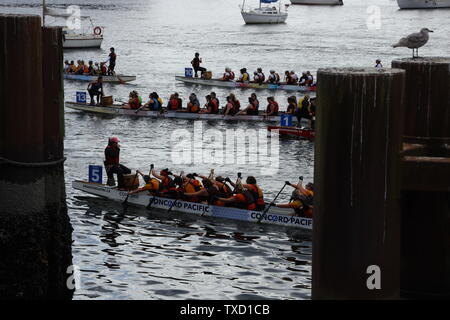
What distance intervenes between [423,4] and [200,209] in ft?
449

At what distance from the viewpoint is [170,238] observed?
2553cm

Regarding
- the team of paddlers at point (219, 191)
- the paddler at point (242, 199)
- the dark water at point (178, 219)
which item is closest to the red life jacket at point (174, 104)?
the dark water at point (178, 219)

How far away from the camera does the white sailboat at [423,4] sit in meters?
155

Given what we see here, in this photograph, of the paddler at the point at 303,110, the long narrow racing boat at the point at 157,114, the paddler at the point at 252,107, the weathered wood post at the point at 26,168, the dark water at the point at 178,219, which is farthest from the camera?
the long narrow racing boat at the point at 157,114

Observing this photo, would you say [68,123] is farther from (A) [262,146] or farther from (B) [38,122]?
(B) [38,122]

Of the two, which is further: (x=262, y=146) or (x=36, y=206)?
(x=262, y=146)

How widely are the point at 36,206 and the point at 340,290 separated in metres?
6.33

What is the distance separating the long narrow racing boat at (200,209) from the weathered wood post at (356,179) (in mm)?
15654

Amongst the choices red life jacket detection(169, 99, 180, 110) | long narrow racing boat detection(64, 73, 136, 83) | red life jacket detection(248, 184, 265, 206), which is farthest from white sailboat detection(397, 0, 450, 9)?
red life jacket detection(248, 184, 265, 206)

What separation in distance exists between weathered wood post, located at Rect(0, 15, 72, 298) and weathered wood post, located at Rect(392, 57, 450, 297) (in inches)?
229

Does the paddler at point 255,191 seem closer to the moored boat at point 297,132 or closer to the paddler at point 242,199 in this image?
the paddler at point 242,199

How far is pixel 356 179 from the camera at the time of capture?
382 inches

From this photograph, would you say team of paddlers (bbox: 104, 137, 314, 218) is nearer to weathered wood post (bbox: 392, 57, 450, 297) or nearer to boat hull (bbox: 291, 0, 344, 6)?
weathered wood post (bbox: 392, 57, 450, 297)
